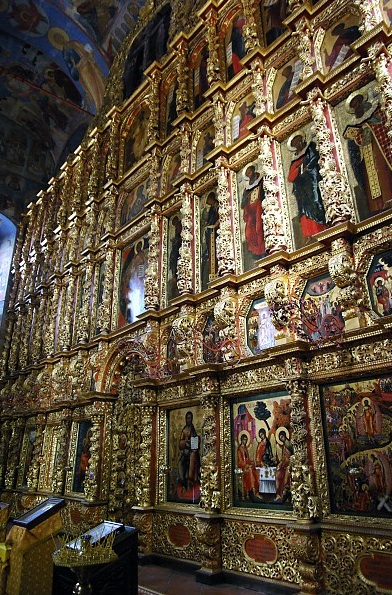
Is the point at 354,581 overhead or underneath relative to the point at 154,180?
underneath

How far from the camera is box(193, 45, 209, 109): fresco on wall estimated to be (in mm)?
10844

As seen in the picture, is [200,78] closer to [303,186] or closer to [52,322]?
[303,186]

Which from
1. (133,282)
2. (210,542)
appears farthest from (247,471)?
(133,282)

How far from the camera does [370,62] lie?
6703mm

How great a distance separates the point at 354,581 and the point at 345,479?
1.09 metres

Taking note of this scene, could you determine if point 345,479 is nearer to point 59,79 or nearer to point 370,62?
point 370,62

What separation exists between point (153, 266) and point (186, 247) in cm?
122

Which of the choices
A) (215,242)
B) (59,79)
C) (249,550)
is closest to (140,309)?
(215,242)

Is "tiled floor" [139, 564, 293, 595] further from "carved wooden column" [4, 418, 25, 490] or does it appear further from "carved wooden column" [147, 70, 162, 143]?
"carved wooden column" [147, 70, 162, 143]

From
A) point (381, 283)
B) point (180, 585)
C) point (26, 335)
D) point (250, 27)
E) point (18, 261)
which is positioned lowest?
point (180, 585)

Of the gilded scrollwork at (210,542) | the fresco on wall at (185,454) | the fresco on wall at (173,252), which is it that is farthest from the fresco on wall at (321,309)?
the fresco on wall at (173,252)

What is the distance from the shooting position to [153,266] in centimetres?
1007

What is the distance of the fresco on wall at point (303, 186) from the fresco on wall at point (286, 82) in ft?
3.09

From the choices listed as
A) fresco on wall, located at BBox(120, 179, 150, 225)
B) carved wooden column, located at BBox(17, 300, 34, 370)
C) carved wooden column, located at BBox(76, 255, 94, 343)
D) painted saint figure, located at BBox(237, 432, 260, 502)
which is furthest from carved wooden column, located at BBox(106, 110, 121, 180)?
painted saint figure, located at BBox(237, 432, 260, 502)
